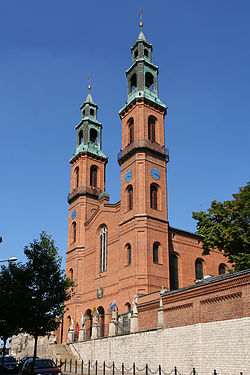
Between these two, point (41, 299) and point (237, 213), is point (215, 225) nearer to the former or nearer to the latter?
point (237, 213)

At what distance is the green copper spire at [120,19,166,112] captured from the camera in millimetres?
42219

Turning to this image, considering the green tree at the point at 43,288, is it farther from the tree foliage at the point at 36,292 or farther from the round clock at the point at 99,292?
the round clock at the point at 99,292

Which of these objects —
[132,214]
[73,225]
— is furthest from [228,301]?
[73,225]

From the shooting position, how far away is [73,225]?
1961 inches

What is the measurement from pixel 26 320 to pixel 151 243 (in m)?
13.9

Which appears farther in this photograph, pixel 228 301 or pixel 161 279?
pixel 161 279

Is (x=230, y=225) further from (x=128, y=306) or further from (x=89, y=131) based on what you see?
(x=89, y=131)

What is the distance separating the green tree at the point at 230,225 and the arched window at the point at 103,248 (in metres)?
13.4

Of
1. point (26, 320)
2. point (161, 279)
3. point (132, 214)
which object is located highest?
point (132, 214)

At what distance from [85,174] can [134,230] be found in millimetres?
16604

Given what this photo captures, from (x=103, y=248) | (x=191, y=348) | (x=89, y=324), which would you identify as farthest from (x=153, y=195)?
(x=191, y=348)

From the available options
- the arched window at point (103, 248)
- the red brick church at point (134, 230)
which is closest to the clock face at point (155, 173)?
the red brick church at point (134, 230)

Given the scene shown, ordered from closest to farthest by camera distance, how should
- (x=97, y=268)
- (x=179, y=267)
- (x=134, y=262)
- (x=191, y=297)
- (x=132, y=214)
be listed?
(x=191, y=297), (x=134, y=262), (x=132, y=214), (x=179, y=267), (x=97, y=268)

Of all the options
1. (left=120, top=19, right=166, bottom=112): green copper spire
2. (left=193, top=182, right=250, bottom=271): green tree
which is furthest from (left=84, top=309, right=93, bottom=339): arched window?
(left=120, top=19, right=166, bottom=112): green copper spire
